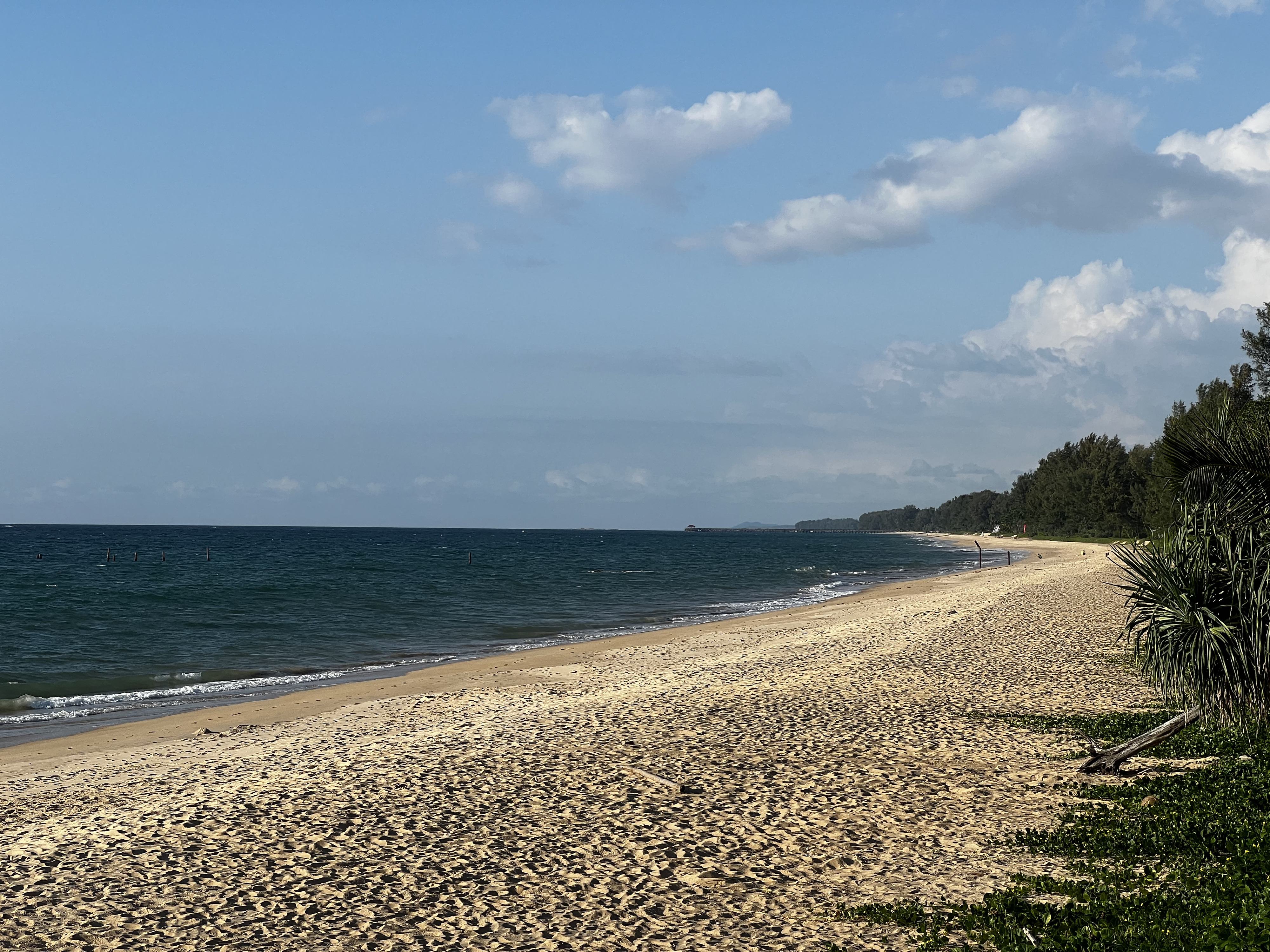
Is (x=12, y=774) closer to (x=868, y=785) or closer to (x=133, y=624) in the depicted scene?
(x=868, y=785)

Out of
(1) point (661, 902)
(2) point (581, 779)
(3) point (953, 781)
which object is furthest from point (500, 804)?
(3) point (953, 781)

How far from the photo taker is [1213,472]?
948cm

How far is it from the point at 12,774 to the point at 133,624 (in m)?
24.9

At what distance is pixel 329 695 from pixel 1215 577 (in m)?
17.3

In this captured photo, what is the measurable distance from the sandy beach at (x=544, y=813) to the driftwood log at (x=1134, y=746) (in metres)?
0.46

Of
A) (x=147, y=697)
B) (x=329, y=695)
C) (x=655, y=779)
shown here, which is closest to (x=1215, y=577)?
(x=655, y=779)

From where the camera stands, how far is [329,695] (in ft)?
A: 68.3

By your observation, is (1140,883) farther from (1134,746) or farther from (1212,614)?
(1134,746)

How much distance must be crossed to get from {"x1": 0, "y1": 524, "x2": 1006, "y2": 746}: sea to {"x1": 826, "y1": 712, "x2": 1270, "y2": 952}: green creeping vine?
16833 mm

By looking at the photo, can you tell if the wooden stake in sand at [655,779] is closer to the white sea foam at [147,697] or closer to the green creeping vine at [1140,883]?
the green creeping vine at [1140,883]

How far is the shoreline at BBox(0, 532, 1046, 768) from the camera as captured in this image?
16.1 meters

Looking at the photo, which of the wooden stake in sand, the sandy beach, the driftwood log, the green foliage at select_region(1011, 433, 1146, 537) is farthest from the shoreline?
the green foliage at select_region(1011, 433, 1146, 537)

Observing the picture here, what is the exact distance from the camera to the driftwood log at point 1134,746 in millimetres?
9820

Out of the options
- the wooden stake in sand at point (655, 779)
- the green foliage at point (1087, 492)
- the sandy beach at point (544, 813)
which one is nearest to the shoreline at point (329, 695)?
the sandy beach at point (544, 813)
